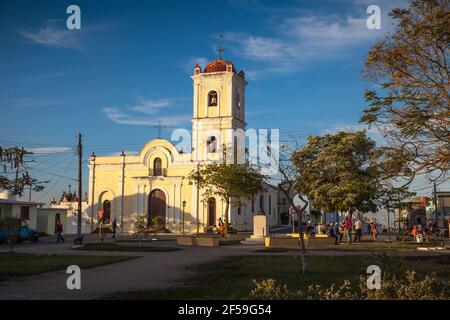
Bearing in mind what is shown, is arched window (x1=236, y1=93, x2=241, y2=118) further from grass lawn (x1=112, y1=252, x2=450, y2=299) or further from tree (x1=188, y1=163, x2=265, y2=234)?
grass lawn (x1=112, y1=252, x2=450, y2=299)

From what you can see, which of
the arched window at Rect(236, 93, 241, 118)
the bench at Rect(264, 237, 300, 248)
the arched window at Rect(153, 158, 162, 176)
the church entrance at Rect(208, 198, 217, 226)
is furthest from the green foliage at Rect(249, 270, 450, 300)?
the arched window at Rect(236, 93, 241, 118)

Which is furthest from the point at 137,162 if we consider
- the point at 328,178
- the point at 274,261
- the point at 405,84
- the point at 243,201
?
the point at 405,84

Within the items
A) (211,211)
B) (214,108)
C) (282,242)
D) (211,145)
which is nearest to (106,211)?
(211,211)

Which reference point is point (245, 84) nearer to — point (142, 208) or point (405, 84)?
point (142, 208)

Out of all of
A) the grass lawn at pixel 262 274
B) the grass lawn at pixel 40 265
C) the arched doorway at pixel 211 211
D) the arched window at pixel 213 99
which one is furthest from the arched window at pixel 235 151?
the grass lawn at pixel 262 274

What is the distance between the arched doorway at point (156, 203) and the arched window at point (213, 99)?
9636mm

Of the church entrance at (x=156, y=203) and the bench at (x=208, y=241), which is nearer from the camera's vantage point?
the bench at (x=208, y=241)

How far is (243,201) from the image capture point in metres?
46.9

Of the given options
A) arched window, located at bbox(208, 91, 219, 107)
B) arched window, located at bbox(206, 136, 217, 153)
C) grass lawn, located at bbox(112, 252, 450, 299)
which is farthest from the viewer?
arched window, located at bbox(208, 91, 219, 107)

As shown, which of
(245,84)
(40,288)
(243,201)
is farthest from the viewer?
(245,84)

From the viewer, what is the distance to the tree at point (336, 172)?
3130 centimetres

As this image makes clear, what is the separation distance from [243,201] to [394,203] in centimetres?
1653

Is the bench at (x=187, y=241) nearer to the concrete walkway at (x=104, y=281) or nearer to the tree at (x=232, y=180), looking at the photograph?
the tree at (x=232, y=180)

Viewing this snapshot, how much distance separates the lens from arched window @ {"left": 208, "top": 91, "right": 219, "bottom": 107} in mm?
47531
